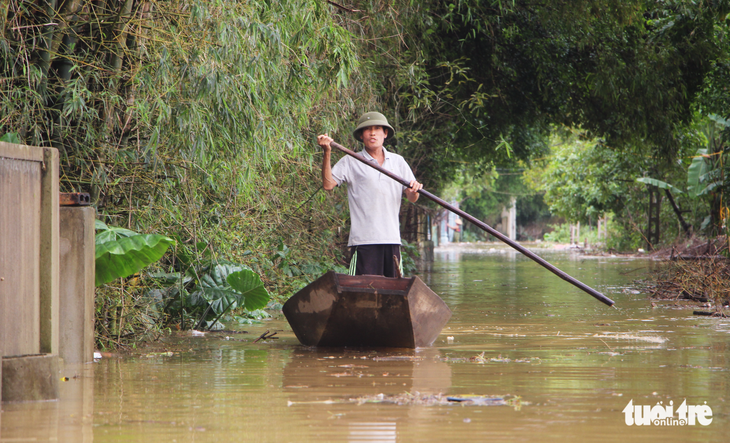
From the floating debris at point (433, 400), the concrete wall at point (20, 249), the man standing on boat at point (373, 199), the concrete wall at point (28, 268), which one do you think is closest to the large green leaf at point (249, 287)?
the man standing on boat at point (373, 199)

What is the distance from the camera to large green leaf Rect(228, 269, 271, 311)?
7.36m

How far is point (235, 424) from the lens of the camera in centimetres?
380

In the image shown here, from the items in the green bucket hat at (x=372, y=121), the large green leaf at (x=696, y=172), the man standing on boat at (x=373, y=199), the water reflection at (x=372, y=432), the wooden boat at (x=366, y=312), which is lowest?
the water reflection at (x=372, y=432)

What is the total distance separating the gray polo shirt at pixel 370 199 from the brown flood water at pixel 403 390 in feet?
3.08

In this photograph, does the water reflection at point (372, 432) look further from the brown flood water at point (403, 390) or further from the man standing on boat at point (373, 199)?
the man standing on boat at point (373, 199)

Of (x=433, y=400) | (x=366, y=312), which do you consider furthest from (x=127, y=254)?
(x=433, y=400)

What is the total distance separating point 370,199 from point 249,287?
5.52ft

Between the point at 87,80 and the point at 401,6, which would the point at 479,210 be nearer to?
the point at 401,6

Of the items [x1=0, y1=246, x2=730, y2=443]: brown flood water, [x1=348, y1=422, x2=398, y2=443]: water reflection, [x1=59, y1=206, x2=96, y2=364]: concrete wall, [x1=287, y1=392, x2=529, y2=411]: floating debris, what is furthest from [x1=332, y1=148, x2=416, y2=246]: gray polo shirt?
[x1=348, y1=422, x2=398, y2=443]: water reflection

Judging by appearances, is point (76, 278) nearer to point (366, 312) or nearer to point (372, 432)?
point (366, 312)

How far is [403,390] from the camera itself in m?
4.57

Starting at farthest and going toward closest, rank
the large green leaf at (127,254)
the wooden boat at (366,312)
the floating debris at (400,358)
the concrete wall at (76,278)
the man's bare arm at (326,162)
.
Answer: the man's bare arm at (326,162), the wooden boat at (366,312), the floating debris at (400,358), the large green leaf at (127,254), the concrete wall at (76,278)

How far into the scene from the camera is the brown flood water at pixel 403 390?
367 centimetres

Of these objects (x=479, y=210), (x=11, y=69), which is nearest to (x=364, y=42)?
(x=11, y=69)
